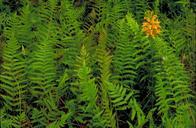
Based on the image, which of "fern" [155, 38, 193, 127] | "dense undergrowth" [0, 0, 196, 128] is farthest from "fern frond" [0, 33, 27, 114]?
"fern" [155, 38, 193, 127]

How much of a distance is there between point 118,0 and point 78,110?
1.38 m

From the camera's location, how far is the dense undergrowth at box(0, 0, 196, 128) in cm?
282

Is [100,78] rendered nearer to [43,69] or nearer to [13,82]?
[43,69]

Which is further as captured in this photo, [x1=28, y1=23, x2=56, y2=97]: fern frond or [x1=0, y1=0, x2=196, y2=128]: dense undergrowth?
[x1=28, y1=23, x2=56, y2=97]: fern frond

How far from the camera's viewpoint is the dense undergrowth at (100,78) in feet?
9.26

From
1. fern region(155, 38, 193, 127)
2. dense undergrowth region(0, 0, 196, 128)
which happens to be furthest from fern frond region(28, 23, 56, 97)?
fern region(155, 38, 193, 127)

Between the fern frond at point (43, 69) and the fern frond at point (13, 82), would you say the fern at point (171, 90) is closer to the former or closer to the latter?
the fern frond at point (43, 69)

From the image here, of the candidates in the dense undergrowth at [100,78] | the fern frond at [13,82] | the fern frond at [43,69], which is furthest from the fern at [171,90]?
the fern frond at [13,82]

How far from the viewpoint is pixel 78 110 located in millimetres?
2988

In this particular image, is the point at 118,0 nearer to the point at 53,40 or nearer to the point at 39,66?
the point at 53,40

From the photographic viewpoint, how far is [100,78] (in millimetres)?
2941

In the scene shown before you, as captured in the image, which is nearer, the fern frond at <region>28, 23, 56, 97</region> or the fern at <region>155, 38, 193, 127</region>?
the fern at <region>155, 38, 193, 127</region>

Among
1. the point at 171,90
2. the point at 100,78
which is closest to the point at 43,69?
the point at 100,78

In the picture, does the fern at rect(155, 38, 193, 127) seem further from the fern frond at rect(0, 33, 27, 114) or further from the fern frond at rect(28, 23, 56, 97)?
the fern frond at rect(0, 33, 27, 114)
